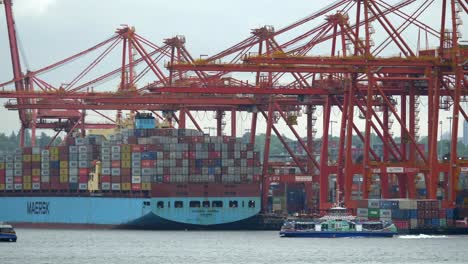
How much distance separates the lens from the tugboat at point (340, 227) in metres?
107

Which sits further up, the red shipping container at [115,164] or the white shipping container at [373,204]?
the red shipping container at [115,164]

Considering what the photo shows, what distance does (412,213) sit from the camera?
108875 mm

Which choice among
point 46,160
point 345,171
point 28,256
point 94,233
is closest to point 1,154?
point 46,160

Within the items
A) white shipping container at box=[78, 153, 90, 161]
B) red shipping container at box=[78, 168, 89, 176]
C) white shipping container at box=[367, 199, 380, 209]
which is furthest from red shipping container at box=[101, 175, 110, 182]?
white shipping container at box=[367, 199, 380, 209]

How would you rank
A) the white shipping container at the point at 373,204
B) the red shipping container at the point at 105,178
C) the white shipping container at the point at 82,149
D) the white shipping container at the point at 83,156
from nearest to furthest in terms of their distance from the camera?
the white shipping container at the point at 373,204, the red shipping container at the point at 105,178, the white shipping container at the point at 83,156, the white shipping container at the point at 82,149

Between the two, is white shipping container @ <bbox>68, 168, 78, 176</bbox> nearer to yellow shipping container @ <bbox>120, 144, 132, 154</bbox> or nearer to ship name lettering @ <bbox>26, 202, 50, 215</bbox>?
ship name lettering @ <bbox>26, 202, 50, 215</bbox>

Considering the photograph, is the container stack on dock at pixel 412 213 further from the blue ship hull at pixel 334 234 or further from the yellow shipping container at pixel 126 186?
the yellow shipping container at pixel 126 186

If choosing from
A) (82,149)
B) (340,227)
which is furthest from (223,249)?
(82,149)

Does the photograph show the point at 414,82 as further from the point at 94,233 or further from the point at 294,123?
the point at 94,233

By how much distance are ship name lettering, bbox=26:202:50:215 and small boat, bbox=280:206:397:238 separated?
25.8 m

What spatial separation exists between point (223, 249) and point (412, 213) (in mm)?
14724

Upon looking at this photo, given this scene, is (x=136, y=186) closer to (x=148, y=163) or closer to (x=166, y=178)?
(x=148, y=163)

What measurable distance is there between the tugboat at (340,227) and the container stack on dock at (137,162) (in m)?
13.9

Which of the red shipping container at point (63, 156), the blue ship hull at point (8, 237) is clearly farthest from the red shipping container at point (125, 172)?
the blue ship hull at point (8, 237)
